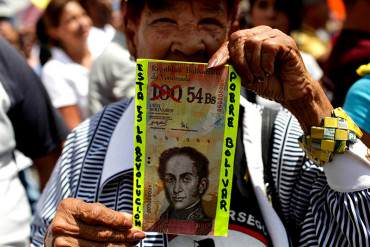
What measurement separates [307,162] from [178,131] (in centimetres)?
43

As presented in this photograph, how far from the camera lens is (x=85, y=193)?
1928mm

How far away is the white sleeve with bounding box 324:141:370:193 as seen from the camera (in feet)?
5.29

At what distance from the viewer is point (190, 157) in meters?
1.61

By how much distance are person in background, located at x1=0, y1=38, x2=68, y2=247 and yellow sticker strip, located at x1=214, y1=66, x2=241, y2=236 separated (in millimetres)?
947

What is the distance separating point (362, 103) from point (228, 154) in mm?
511

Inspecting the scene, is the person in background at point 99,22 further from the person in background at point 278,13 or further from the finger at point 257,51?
the finger at point 257,51

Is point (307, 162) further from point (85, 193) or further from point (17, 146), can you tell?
point (17, 146)

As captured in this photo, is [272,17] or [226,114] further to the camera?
[272,17]

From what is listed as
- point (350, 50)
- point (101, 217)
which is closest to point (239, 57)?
point (101, 217)

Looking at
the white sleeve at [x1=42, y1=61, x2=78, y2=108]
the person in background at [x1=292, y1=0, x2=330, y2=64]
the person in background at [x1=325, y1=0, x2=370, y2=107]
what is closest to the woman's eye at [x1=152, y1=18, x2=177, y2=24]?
the person in background at [x1=325, y1=0, x2=370, y2=107]

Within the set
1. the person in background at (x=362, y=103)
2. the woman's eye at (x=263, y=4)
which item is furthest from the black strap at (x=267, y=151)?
the woman's eye at (x=263, y=4)

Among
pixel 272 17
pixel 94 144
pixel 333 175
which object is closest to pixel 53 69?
pixel 272 17

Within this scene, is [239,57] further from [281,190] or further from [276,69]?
[281,190]

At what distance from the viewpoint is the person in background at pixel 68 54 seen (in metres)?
4.27
